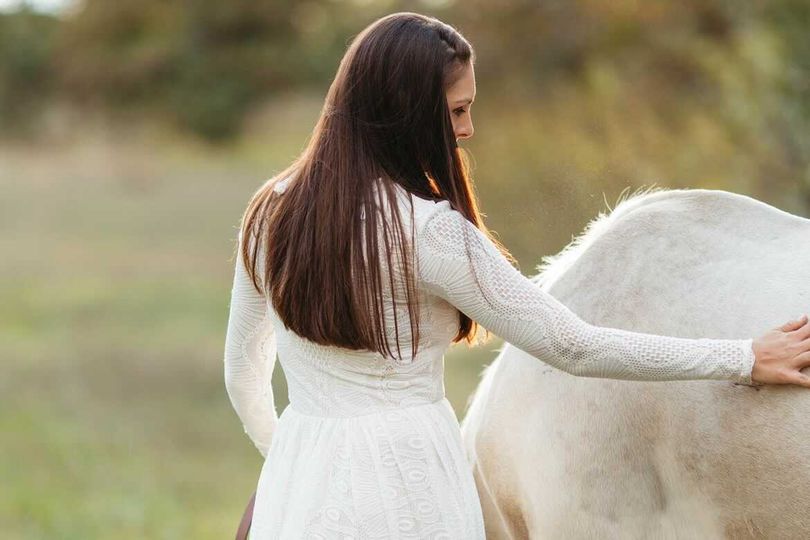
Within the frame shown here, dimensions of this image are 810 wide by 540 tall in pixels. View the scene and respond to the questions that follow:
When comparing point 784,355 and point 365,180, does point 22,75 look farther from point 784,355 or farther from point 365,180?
point 784,355

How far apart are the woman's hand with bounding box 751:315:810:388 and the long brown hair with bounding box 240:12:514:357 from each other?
550 mm

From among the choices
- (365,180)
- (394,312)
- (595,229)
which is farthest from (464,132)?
(595,229)

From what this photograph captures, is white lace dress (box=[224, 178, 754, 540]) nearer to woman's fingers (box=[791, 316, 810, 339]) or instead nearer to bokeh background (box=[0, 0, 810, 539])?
woman's fingers (box=[791, 316, 810, 339])

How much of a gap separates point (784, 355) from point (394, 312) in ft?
2.17

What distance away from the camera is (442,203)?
75.0 inches

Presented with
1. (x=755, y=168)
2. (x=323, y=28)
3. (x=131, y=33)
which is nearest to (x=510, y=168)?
(x=755, y=168)

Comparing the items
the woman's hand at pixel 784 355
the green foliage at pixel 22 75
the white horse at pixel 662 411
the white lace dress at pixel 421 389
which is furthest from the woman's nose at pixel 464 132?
the green foliage at pixel 22 75

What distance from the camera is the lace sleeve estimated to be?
1869 millimetres

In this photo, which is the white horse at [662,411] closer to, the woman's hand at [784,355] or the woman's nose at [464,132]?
the woman's hand at [784,355]

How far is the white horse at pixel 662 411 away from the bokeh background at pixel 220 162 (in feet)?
1.46

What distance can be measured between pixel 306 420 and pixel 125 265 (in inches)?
650

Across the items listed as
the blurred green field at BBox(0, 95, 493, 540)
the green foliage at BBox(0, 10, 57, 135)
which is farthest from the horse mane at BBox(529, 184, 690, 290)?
the green foliage at BBox(0, 10, 57, 135)

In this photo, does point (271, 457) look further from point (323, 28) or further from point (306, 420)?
point (323, 28)

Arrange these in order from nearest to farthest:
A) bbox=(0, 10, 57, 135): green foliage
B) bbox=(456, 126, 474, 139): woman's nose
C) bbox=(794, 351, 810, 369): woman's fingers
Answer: bbox=(794, 351, 810, 369): woman's fingers < bbox=(456, 126, 474, 139): woman's nose < bbox=(0, 10, 57, 135): green foliage
